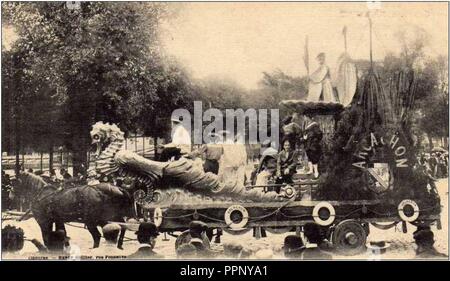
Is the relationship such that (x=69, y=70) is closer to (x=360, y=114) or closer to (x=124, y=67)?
(x=124, y=67)

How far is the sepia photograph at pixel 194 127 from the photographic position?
834cm

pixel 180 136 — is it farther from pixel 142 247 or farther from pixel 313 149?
pixel 313 149

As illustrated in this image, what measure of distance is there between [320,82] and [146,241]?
2.96 metres

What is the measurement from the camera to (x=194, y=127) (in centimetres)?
834

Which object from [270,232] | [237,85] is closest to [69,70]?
[237,85]

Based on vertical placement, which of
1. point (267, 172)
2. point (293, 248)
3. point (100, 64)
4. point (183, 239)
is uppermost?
point (100, 64)

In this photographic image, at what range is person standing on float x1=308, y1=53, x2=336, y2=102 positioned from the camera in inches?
331

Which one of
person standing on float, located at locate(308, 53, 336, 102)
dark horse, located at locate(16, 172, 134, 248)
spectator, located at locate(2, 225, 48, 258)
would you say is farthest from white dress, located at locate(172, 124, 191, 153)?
spectator, located at locate(2, 225, 48, 258)

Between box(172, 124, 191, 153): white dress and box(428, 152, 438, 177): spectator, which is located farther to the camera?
box(428, 152, 438, 177): spectator

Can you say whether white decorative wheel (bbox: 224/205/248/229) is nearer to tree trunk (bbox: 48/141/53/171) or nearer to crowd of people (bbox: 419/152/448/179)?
tree trunk (bbox: 48/141/53/171)

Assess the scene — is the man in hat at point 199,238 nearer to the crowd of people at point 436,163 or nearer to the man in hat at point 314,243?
the man in hat at point 314,243

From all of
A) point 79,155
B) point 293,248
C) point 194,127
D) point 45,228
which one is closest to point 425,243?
point 293,248

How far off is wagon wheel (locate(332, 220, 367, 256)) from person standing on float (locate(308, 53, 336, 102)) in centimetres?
163

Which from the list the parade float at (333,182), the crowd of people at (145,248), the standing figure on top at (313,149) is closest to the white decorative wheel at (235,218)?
the parade float at (333,182)
